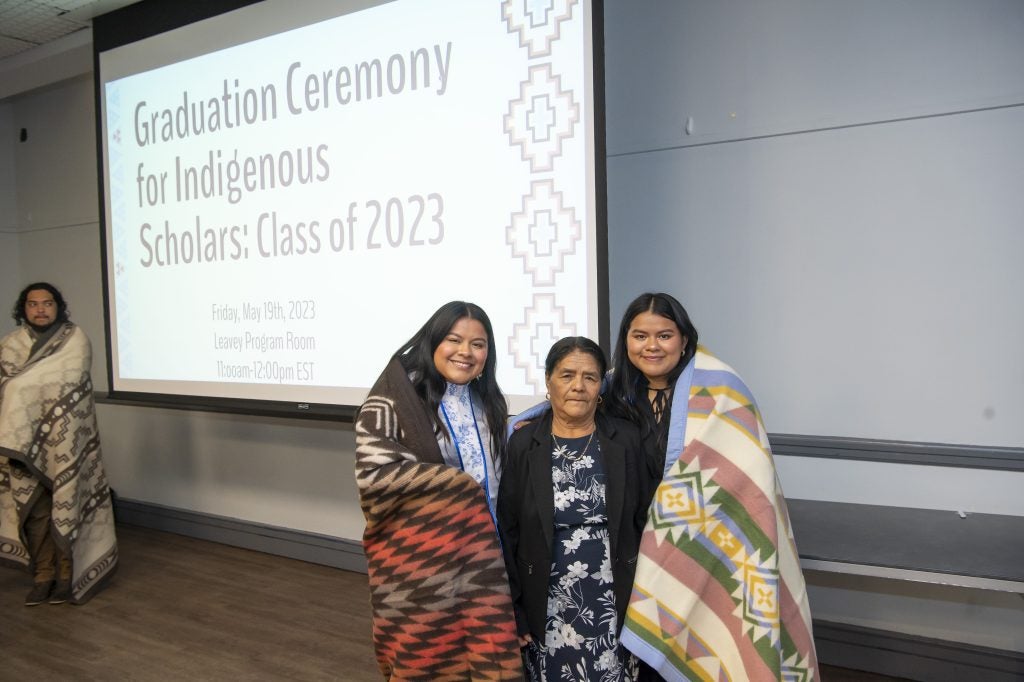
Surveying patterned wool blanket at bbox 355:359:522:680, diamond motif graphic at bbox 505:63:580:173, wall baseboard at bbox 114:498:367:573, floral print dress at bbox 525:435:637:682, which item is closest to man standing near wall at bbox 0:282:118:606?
wall baseboard at bbox 114:498:367:573

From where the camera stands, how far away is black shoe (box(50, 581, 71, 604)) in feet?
12.0

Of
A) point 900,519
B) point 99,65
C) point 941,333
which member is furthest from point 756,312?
point 99,65

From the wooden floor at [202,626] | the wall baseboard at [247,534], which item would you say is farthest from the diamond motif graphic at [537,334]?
the wall baseboard at [247,534]

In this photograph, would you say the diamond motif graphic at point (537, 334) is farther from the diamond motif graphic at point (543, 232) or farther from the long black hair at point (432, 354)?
the long black hair at point (432, 354)

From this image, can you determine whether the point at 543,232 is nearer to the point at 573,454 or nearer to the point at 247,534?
the point at 573,454

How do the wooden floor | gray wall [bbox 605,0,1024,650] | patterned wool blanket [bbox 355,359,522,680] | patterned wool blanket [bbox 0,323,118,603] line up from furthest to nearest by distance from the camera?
patterned wool blanket [bbox 0,323,118,603], the wooden floor, gray wall [bbox 605,0,1024,650], patterned wool blanket [bbox 355,359,522,680]

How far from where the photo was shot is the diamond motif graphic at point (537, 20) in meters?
2.74

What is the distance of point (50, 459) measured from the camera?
142 inches

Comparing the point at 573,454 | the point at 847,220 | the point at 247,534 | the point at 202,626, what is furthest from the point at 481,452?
the point at 247,534

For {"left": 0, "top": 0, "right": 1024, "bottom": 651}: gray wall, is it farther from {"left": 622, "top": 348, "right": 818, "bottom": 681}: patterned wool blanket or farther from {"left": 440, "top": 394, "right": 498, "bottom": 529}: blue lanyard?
{"left": 440, "top": 394, "right": 498, "bottom": 529}: blue lanyard

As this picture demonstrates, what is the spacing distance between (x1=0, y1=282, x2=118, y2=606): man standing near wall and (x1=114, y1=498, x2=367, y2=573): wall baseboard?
2.64 ft

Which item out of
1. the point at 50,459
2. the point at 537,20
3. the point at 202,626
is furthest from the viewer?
the point at 50,459

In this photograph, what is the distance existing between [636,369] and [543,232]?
1.04 m

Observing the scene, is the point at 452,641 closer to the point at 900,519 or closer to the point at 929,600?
the point at 900,519
